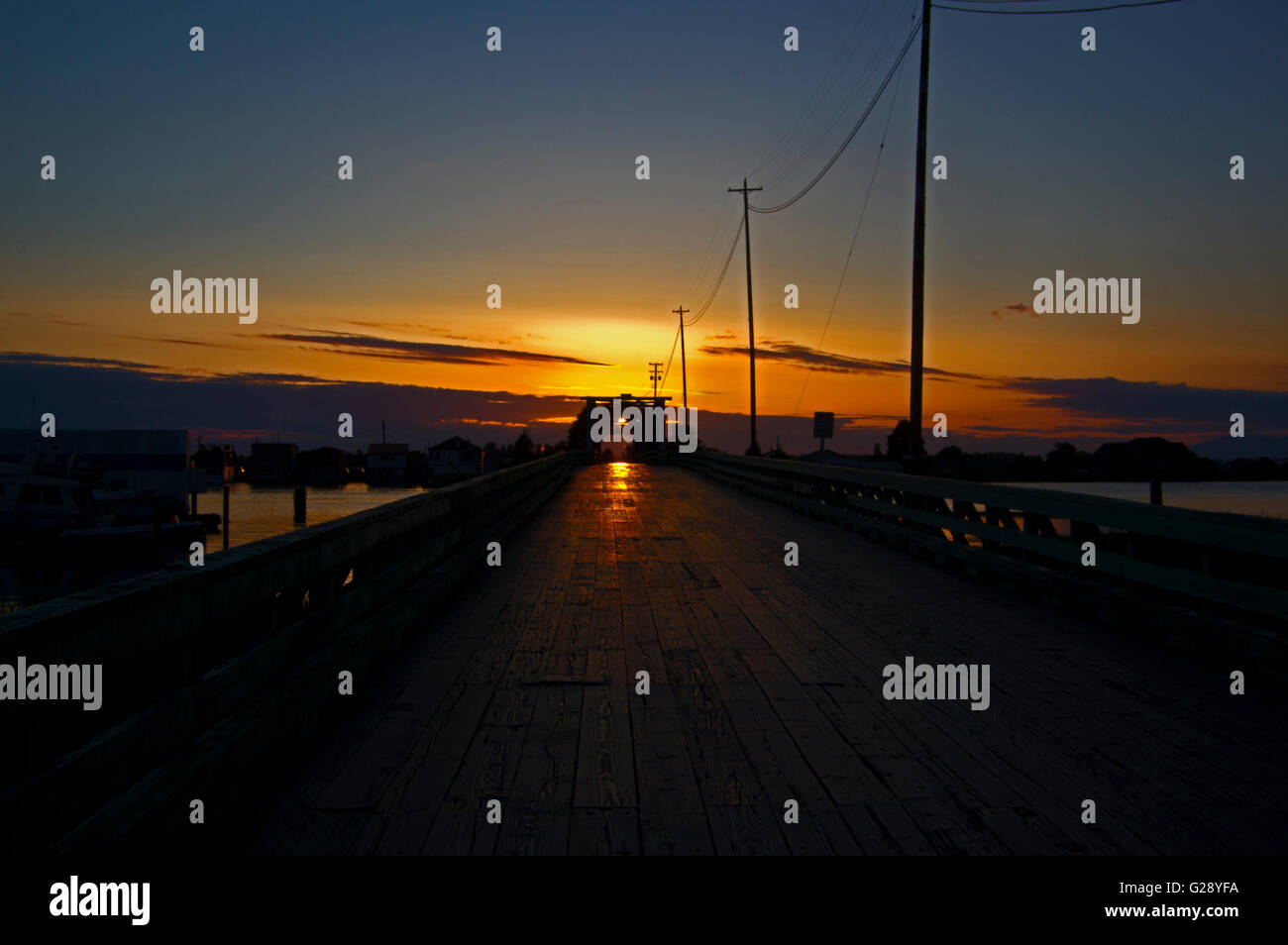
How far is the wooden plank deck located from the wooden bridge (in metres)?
0.02

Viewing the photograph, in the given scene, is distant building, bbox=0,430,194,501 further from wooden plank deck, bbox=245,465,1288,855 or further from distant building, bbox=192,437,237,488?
wooden plank deck, bbox=245,465,1288,855

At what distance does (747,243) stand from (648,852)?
44022 millimetres

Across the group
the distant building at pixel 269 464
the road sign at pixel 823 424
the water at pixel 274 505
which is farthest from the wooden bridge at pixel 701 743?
the distant building at pixel 269 464

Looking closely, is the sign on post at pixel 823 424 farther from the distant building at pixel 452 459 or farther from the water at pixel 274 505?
the distant building at pixel 452 459

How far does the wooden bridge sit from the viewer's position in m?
3.61

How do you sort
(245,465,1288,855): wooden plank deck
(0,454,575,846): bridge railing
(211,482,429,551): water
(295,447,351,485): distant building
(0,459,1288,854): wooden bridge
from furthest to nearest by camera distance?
(295,447,351,485): distant building → (211,482,429,551): water → (245,465,1288,855): wooden plank deck → (0,459,1288,854): wooden bridge → (0,454,575,846): bridge railing

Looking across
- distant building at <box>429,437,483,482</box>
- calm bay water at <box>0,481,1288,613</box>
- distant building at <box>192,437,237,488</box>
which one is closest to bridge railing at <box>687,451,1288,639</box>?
calm bay water at <box>0,481,1288,613</box>

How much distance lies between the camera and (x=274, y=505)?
12700cm

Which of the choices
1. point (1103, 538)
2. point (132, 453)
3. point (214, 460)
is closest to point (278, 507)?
point (214, 460)

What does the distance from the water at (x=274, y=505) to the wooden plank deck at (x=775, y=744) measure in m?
70.9

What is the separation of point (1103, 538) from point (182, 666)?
7.79 meters

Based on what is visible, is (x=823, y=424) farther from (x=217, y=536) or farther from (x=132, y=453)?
(x=132, y=453)
